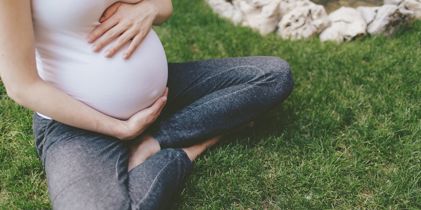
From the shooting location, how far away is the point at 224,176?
2291mm

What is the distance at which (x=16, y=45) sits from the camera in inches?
68.7

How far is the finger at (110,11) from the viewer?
1.99 metres

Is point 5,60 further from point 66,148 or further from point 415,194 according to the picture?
point 415,194

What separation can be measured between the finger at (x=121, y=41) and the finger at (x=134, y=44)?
19mm

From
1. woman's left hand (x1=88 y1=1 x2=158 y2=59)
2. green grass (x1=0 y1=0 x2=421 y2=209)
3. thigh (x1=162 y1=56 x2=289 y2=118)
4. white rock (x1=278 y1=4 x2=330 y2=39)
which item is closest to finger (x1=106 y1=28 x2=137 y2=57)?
woman's left hand (x1=88 y1=1 x2=158 y2=59)

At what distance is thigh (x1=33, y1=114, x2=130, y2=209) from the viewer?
72.9 inches

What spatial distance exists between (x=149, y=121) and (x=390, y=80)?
1435mm

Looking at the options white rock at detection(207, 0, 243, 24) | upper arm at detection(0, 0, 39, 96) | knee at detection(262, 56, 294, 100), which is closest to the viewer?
upper arm at detection(0, 0, 39, 96)

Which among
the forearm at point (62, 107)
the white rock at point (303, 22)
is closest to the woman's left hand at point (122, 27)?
the forearm at point (62, 107)

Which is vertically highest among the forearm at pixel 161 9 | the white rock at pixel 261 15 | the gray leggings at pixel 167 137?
the forearm at pixel 161 9

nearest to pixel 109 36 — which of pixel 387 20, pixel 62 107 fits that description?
pixel 62 107

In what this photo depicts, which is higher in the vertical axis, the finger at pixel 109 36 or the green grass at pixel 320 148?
the finger at pixel 109 36

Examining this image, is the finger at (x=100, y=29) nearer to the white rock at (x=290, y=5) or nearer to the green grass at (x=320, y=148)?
the green grass at (x=320, y=148)

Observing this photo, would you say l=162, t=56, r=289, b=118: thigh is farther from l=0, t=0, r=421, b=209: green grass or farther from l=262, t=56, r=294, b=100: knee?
l=0, t=0, r=421, b=209: green grass
